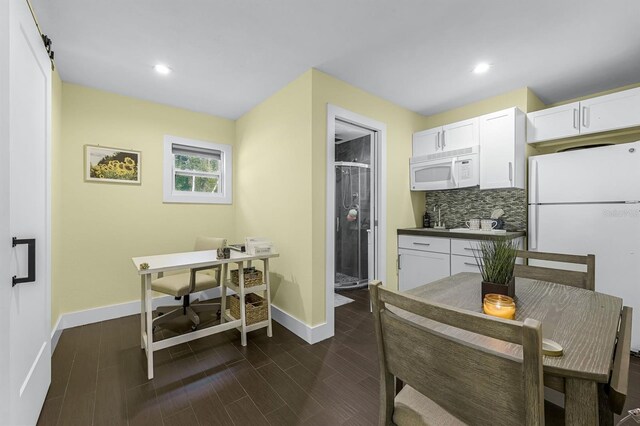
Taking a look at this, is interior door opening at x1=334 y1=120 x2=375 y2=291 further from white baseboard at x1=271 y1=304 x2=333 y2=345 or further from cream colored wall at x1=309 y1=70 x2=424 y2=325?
white baseboard at x1=271 y1=304 x2=333 y2=345

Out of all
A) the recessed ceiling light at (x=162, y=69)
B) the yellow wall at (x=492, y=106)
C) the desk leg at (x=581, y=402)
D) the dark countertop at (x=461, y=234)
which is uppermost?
the recessed ceiling light at (x=162, y=69)

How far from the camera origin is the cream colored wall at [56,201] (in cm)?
240

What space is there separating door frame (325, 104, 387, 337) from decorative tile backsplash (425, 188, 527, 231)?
0.97 metres

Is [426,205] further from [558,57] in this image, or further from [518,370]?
[518,370]

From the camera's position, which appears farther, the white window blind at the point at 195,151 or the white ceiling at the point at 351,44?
the white window blind at the point at 195,151

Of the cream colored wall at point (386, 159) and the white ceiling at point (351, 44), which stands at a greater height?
the white ceiling at point (351, 44)

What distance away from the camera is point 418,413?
0.90m

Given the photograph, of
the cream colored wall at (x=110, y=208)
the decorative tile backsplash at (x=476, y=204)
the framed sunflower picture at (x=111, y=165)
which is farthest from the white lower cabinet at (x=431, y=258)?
the framed sunflower picture at (x=111, y=165)

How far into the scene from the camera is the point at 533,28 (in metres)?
1.92

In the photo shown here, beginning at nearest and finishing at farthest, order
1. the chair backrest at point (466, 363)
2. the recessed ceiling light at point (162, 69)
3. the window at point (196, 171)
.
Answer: the chair backrest at point (466, 363) < the recessed ceiling light at point (162, 69) < the window at point (196, 171)

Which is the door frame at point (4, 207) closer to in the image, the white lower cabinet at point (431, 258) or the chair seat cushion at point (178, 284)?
the chair seat cushion at point (178, 284)

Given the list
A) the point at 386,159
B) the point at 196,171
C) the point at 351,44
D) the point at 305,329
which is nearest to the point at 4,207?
the point at 305,329

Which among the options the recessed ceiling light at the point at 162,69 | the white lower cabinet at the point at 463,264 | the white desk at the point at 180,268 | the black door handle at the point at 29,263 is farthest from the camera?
the white lower cabinet at the point at 463,264

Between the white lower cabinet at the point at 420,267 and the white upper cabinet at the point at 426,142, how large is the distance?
1272 mm
